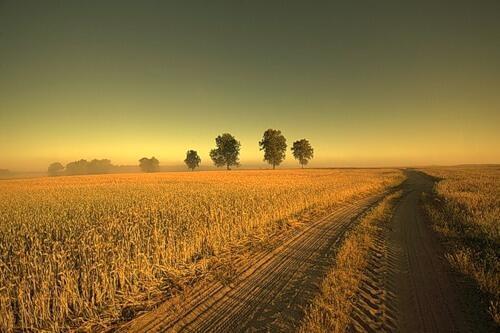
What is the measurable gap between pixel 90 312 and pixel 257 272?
380 cm

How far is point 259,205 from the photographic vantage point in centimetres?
1415

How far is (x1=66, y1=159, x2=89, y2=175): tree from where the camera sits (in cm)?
16675

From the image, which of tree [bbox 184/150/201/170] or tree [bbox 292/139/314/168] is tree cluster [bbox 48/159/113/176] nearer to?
tree [bbox 184/150/201/170]

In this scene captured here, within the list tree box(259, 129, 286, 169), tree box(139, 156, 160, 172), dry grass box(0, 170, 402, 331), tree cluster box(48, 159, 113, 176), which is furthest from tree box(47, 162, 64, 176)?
dry grass box(0, 170, 402, 331)

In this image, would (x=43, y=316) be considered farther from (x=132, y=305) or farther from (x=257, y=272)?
(x=257, y=272)

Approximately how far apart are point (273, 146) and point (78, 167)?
468 ft

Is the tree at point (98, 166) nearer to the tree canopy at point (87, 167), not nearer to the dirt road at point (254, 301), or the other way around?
the tree canopy at point (87, 167)

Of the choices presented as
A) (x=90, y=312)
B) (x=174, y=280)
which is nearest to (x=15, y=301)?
(x=90, y=312)

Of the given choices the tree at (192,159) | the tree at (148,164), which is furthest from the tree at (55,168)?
the tree at (192,159)

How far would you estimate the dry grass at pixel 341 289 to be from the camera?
14.9 ft

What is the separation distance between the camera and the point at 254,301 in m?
5.54

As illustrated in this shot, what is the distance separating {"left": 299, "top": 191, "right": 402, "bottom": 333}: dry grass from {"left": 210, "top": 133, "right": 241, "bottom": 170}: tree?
80068 mm

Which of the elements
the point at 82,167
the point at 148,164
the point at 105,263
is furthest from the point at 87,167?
the point at 105,263

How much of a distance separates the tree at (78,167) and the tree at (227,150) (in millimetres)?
118869
